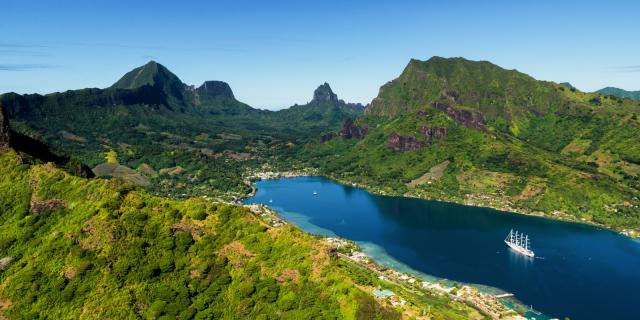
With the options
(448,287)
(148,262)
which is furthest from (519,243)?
(148,262)

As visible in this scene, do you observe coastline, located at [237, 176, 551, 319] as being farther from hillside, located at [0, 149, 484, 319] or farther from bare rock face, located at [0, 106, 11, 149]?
A: bare rock face, located at [0, 106, 11, 149]

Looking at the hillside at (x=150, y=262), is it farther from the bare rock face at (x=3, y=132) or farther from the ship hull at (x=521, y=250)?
the ship hull at (x=521, y=250)

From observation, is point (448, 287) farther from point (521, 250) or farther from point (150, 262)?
point (150, 262)

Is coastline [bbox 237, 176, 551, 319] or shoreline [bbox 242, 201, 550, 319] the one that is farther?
coastline [bbox 237, 176, 551, 319]

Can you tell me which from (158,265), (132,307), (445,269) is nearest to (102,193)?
(158,265)

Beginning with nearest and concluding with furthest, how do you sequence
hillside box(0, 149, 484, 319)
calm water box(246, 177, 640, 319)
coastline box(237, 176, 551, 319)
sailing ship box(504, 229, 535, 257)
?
1. hillside box(0, 149, 484, 319)
2. coastline box(237, 176, 551, 319)
3. calm water box(246, 177, 640, 319)
4. sailing ship box(504, 229, 535, 257)

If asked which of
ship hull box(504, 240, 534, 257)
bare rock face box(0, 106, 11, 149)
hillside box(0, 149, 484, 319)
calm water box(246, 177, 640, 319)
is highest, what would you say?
bare rock face box(0, 106, 11, 149)

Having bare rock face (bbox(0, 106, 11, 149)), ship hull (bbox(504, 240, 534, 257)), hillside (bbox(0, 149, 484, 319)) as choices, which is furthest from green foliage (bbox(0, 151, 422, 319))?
ship hull (bbox(504, 240, 534, 257))

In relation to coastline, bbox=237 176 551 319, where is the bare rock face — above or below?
above

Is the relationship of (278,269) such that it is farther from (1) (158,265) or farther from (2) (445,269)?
(2) (445,269)
